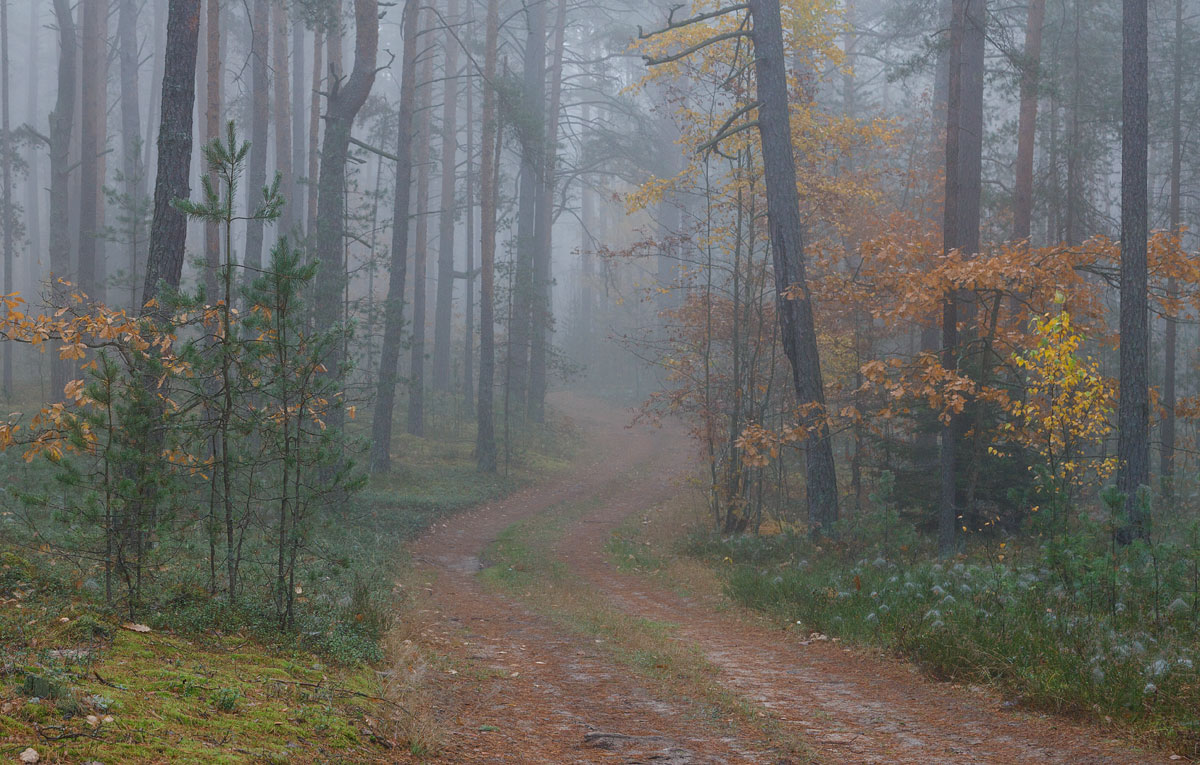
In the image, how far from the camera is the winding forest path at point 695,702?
185 inches

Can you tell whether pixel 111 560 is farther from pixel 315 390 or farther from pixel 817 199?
pixel 817 199

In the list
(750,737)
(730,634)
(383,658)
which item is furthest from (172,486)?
(730,634)

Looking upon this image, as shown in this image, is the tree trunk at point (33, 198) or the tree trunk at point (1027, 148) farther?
the tree trunk at point (33, 198)

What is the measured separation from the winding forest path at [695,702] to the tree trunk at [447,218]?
21221 millimetres

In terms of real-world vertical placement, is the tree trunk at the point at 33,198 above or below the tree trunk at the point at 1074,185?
above

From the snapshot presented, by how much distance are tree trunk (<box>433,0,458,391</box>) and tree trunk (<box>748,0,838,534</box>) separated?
18.4 m

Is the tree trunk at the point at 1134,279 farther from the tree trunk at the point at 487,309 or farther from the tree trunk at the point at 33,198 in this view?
the tree trunk at the point at 33,198

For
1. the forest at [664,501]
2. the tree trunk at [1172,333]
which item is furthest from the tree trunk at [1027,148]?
the tree trunk at [1172,333]

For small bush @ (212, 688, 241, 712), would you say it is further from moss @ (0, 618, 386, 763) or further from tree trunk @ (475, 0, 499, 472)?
tree trunk @ (475, 0, 499, 472)

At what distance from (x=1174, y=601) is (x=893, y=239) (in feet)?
20.9

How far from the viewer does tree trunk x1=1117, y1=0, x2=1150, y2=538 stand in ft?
34.0

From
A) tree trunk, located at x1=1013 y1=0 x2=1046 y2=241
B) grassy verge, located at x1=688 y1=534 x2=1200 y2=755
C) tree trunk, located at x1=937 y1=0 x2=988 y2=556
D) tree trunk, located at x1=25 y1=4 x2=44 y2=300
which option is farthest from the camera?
tree trunk, located at x1=25 y1=4 x2=44 y2=300

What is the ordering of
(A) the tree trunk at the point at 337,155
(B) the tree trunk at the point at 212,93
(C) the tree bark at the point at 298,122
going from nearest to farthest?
1. (B) the tree trunk at the point at 212,93
2. (A) the tree trunk at the point at 337,155
3. (C) the tree bark at the point at 298,122

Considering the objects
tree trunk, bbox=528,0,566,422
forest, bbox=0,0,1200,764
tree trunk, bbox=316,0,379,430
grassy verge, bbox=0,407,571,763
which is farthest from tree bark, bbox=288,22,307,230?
grassy verge, bbox=0,407,571,763
